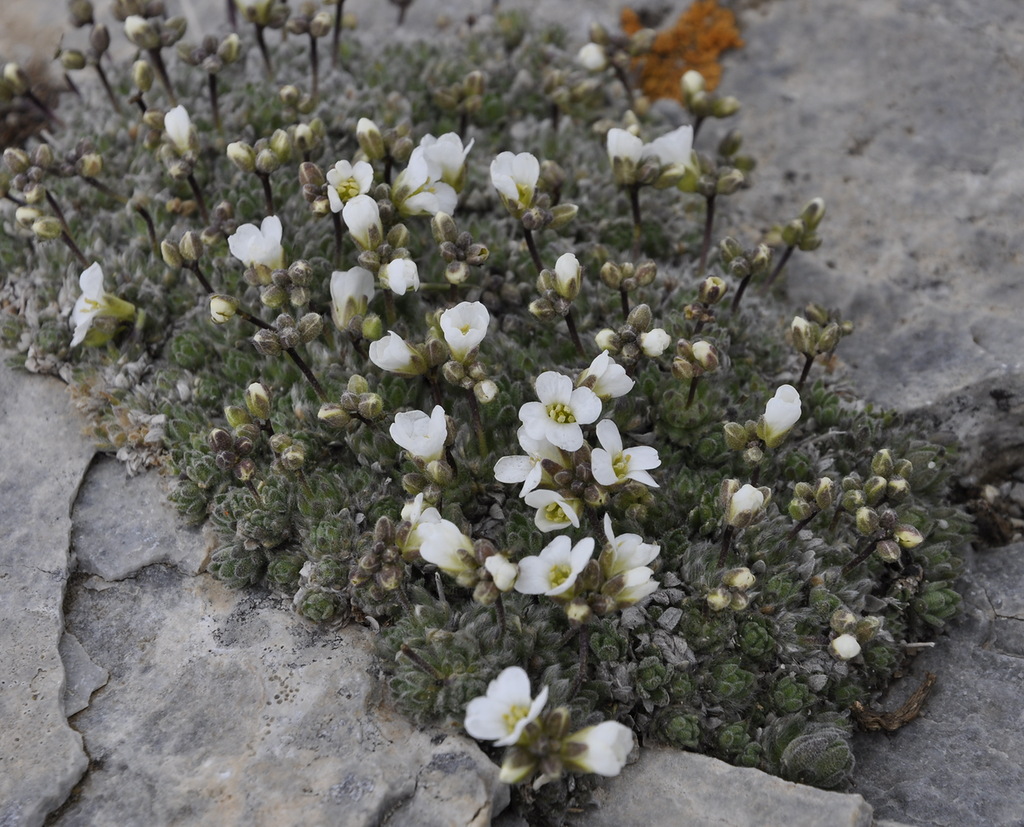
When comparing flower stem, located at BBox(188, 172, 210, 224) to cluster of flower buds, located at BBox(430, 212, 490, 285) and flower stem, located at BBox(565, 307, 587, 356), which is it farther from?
flower stem, located at BBox(565, 307, 587, 356)

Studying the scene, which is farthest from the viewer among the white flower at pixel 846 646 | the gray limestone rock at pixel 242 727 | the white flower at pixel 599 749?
the white flower at pixel 846 646

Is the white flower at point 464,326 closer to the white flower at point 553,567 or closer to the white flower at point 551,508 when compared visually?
the white flower at point 551,508

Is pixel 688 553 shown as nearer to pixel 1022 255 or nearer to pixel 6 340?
pixel 1022 255

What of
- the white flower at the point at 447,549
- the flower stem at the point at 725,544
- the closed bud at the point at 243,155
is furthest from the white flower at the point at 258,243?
the flower stem at the point at 725,544

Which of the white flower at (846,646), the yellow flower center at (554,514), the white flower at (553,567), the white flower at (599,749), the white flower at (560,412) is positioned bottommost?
the white flower at (846,646)

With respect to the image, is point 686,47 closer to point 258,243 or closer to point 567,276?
point 567,276

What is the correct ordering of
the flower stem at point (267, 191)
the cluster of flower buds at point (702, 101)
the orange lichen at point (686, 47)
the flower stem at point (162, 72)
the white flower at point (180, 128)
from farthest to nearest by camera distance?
the orange lichen at point (686, 47)
the cluster of flower buds at point (702, 101)
the flower stem at point (162, 72)
the white flower at point (180, 128)
the flower stem at point (267, 191)

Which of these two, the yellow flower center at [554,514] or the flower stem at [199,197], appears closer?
the yellow flower center at [554,514]

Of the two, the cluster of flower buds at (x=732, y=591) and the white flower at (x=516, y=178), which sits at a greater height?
the white flower at (x=516, y=178)
